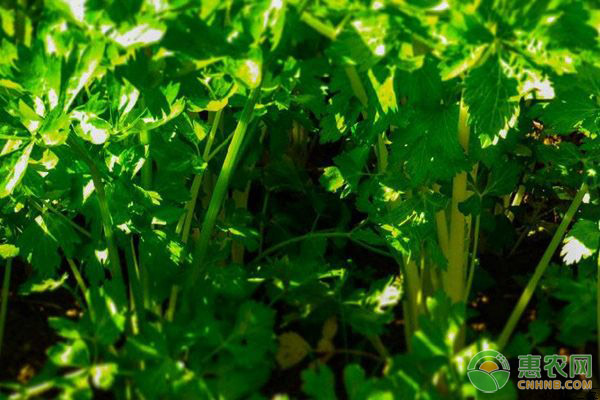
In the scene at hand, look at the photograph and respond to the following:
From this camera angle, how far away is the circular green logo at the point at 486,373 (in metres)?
0.95

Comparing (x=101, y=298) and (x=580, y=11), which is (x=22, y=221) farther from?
(x=580, y=11)

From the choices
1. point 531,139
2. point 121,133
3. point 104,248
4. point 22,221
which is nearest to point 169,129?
point 121,133

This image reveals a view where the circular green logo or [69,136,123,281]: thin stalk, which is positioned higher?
[69,136,123,281]: thin stalk

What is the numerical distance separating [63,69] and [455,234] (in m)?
0.76

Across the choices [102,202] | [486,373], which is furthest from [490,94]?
[102,202]

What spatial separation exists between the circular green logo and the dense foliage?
0.07 ft

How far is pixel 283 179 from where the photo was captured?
1645 millimetres

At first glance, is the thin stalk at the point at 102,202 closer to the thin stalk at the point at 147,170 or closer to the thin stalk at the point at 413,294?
the thin stalk at the point at 147,170

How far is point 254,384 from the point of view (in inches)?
36.1

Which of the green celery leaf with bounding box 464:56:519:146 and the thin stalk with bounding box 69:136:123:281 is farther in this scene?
the thin stalk with bounding box 69:136:123:281

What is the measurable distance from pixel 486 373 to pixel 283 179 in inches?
31.6

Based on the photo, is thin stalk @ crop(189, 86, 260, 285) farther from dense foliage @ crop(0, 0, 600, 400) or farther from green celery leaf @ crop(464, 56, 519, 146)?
green celery leaf @ crop(464, 56, 519, 146)

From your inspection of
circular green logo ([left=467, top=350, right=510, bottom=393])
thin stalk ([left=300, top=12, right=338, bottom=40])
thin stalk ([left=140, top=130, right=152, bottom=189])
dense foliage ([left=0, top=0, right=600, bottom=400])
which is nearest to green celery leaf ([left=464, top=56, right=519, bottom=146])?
dense foliage ([left=0, top=0, right=600, bottom=400])

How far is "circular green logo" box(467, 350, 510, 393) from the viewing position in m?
0.95
